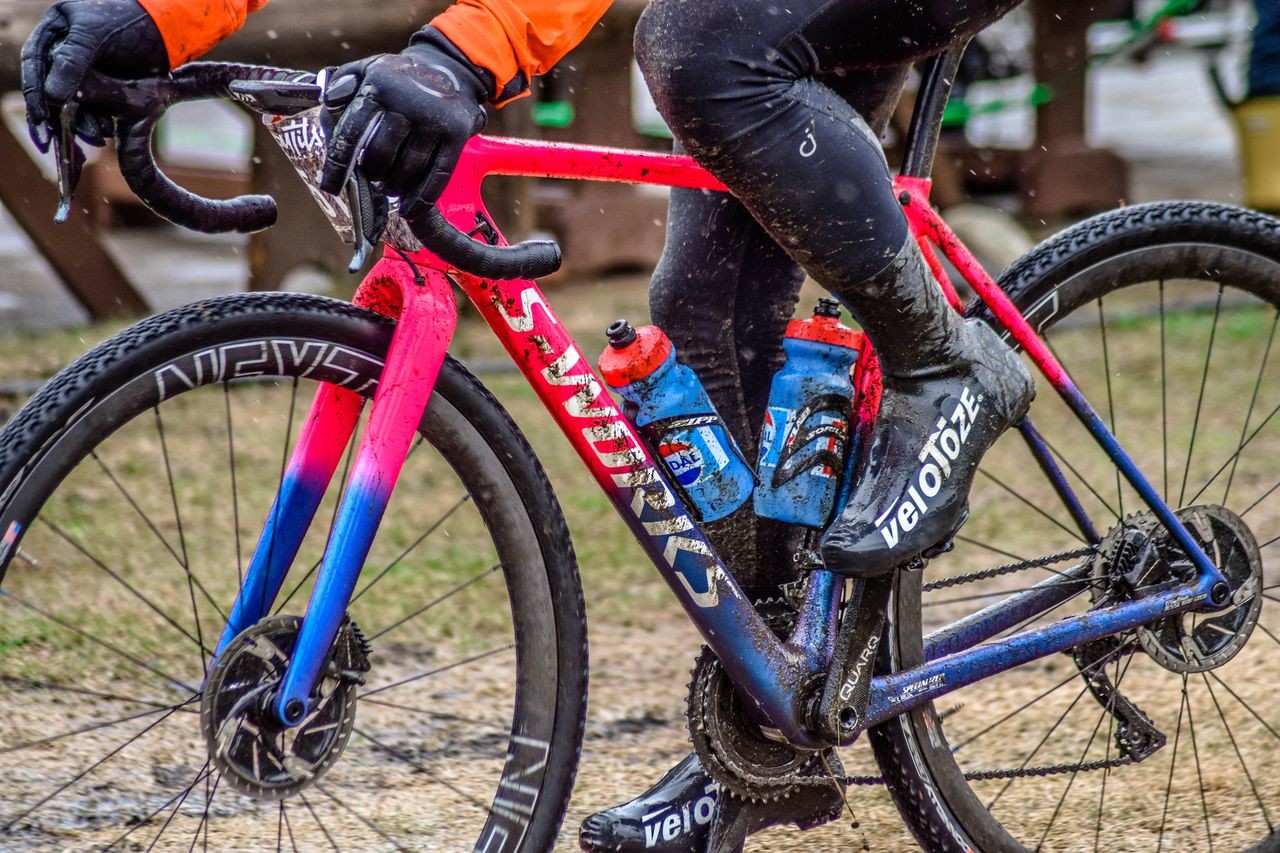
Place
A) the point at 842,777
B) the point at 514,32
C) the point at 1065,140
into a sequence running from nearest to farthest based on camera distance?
the point at 514,32 < the point at 842,777 < the point at 1065,140

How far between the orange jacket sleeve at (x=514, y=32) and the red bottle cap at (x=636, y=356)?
43 cm

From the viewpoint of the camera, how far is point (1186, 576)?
2391mm

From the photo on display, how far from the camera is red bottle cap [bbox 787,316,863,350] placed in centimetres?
220

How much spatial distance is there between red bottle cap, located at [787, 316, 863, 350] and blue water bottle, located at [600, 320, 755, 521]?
175 millimetres

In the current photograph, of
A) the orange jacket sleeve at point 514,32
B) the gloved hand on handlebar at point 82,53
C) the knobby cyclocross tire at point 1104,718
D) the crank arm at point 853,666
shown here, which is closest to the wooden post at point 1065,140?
the knobby cyclocross tire at point 1104,718

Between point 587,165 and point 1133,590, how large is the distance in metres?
1.11

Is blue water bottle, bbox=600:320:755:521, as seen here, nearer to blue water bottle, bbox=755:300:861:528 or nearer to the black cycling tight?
blue water bottle, bbox=755:300:861:528

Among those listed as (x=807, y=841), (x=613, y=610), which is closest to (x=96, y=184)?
(x=613, y=610)

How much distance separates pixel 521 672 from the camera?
210 cm

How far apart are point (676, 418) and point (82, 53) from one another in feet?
2.93

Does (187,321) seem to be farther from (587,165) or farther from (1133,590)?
(1133,590)

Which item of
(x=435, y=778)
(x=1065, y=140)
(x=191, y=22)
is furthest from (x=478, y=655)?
(x=1065, y=140)

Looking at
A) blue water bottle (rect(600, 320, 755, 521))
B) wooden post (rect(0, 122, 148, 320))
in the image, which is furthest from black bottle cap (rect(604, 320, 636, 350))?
wooden post (rect(0, 122, 148, 320))

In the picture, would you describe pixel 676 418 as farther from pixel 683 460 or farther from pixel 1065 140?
pixel 1065 140
